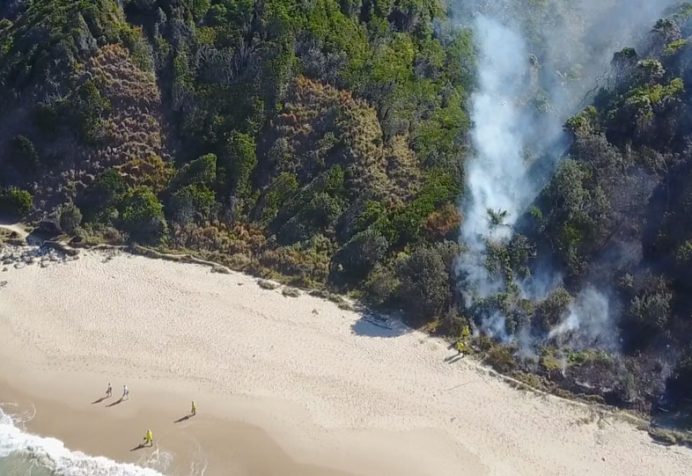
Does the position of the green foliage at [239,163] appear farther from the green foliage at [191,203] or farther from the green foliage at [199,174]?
the green foliage at [191,203]

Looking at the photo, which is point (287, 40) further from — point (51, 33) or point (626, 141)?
point (626, 141)

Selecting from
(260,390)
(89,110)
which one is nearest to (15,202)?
(89,110)

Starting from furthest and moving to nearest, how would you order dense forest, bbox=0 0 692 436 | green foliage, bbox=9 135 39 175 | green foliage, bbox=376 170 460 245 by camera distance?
1. green foliage, bbox=9 135 39 175
2. green foliage, bbox=376 170 460 245
3. dense forest, bbox=0 0 692 436

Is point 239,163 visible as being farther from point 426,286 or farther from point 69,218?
point 426,286

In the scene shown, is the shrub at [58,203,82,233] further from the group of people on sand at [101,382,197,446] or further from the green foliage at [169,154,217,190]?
the group of people on sand at [101,382,197,446]

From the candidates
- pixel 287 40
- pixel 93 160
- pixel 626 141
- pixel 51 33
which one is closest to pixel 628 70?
pixel 626 141

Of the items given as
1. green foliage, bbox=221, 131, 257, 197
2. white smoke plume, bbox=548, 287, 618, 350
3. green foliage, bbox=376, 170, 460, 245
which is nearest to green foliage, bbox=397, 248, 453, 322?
green foliage, bbox=376, 170, 460, 245
